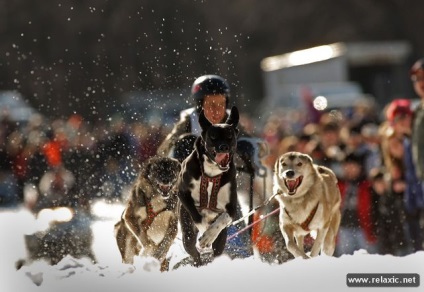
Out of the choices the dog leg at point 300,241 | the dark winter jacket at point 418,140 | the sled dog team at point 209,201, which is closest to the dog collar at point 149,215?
the sled dog team at point 209,201

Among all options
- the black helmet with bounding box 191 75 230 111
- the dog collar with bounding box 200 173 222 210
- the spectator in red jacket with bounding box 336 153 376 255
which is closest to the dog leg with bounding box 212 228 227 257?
the dog collar with bounding box 200 173 222 210

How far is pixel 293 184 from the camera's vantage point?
19.0 ft

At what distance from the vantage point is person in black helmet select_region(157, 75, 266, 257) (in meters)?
5.62

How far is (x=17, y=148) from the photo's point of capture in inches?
354

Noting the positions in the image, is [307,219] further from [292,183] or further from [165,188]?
[165,188]

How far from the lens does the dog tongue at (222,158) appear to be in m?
5.44

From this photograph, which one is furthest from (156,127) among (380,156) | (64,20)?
(64,20)

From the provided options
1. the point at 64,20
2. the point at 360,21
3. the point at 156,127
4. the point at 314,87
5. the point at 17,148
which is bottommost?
the point at 156,127

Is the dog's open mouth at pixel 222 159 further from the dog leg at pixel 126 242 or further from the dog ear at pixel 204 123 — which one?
the dog leg at pixel 126 242

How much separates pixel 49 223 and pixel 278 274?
1.27 metres

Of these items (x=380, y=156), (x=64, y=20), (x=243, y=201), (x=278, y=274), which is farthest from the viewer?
(x=64, y=20)

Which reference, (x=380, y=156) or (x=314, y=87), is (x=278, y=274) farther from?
(x=314, y=87)

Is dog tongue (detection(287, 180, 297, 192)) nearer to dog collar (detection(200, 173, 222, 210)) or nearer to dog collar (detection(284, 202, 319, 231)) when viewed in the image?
dog collar (detection(284, 202, 319, 231))

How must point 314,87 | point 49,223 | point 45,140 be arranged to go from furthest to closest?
point 314,87 → point 45,140 → point 49,223
